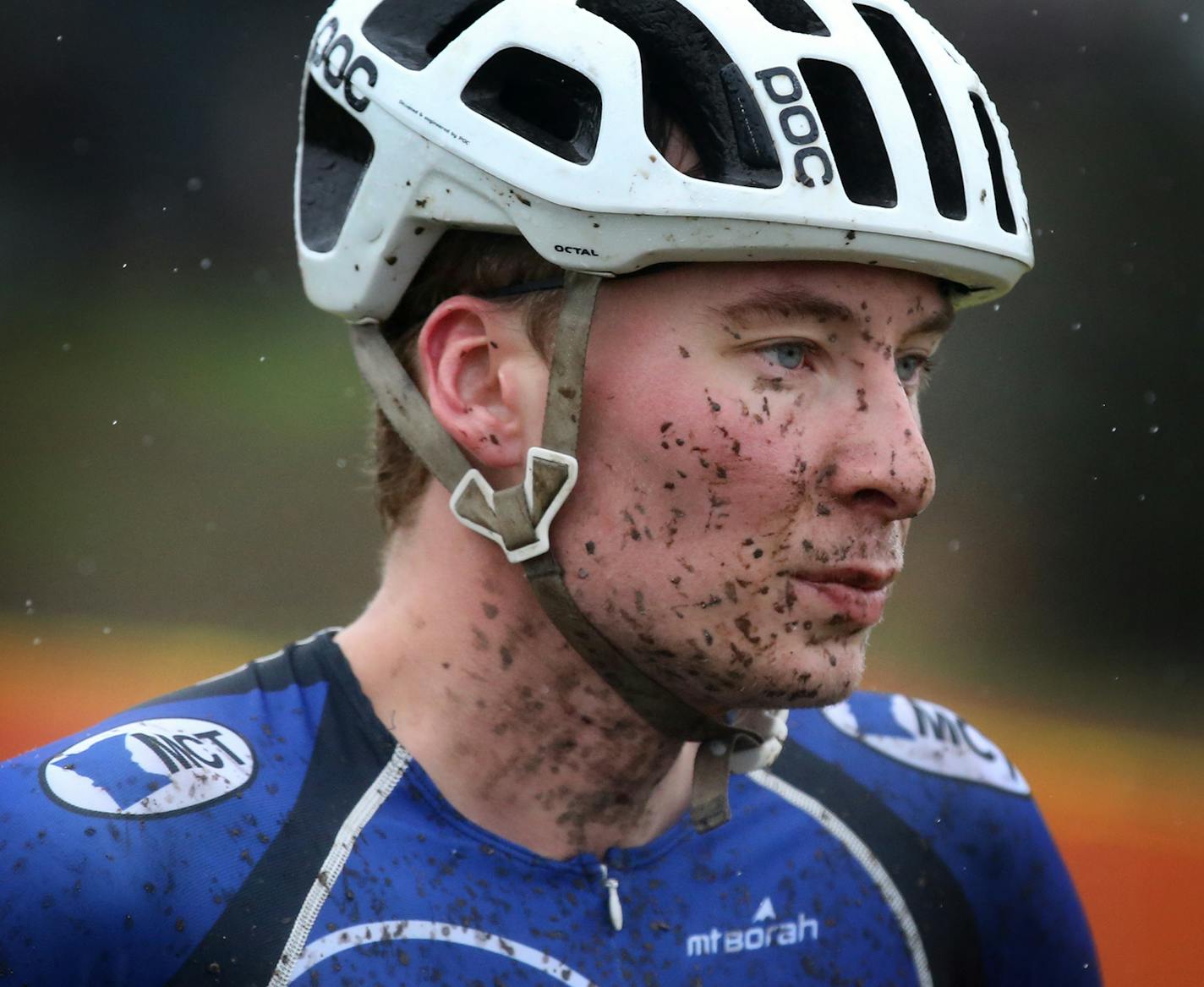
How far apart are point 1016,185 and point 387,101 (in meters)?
1.13

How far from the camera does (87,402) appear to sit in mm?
12570

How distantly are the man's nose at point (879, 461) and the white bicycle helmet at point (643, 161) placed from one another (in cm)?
25

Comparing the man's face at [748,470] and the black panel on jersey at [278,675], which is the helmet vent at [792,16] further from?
the black panel on jersey at [278,675]


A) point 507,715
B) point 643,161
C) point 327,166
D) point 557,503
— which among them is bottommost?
point 507,715

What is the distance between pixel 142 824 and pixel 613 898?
0.81 m

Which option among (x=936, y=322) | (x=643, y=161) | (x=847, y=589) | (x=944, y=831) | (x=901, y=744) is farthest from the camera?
(x=901, y=744)

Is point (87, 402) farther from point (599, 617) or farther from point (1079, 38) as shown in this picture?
point (599, 617)

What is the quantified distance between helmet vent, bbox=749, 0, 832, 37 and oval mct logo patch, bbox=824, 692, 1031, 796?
1.42 m

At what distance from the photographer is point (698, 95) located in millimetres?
2547

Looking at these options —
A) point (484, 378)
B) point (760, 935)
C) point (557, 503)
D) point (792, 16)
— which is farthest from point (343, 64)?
point (760, 935)

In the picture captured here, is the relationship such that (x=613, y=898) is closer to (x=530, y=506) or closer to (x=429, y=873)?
(x=429, y=873)

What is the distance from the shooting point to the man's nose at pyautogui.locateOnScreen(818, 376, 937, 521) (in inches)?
99.6

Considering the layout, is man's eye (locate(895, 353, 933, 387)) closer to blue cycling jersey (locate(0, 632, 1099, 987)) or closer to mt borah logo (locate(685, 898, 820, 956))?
blue cycling jersey (locate(0, 632, 1099, 987))

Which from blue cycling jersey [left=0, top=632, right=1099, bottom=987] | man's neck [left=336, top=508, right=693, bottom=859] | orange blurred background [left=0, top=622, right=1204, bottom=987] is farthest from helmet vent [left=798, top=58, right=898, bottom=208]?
orange blurred background [left=0, top=622, right=1204, bottom=987]
